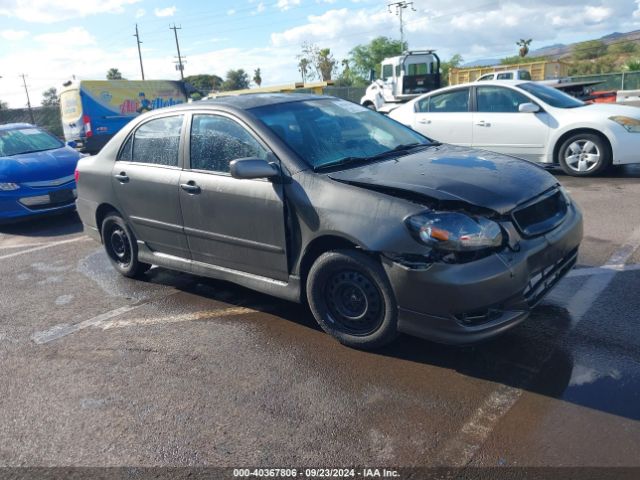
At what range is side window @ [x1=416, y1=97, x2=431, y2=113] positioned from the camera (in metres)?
9.87

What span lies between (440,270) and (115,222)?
3.58 meters

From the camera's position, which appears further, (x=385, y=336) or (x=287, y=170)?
(x=287, y=170)

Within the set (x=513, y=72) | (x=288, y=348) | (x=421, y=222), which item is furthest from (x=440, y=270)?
(x=513, y=72)

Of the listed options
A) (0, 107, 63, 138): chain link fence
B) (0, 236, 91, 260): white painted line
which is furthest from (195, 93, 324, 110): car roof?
(0, 107, 63, 138): chain link fence

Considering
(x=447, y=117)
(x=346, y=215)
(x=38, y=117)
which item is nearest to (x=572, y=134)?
(x=447, y=117)

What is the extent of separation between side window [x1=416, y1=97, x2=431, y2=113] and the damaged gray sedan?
521cm

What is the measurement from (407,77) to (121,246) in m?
21.2

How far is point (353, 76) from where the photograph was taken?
254 ft

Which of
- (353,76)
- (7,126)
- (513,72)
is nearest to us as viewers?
(7,126)

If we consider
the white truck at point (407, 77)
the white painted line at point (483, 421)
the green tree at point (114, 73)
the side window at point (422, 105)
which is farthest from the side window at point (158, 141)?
the green tree at point (114, 73)

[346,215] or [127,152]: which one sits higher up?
[127,152]

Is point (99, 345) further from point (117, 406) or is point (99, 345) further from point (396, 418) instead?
point (396, 418)

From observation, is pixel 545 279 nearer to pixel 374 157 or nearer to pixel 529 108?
pixel 374 157

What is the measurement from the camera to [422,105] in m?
9.96
